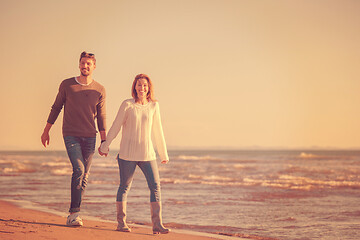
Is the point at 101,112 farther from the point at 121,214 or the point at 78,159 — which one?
the point at 121,214

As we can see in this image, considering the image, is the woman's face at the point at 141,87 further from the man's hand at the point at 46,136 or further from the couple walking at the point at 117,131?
the man's hand at the point at 46,136

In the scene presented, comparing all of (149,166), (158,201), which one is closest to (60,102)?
(149,166)

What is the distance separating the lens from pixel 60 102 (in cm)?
555

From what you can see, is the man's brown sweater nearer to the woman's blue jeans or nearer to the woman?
the woman

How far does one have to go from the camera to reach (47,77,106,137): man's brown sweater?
5391 millimetres

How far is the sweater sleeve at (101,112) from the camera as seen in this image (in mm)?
5602

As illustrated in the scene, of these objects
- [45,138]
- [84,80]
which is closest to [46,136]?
[45,138]

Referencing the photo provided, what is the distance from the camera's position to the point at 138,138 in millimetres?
5348

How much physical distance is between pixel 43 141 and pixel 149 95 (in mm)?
1389

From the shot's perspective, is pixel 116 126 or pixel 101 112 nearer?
pixel 116 126

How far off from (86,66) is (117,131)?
→ 33.4 inches

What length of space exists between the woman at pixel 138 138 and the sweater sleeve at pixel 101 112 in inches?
12.0

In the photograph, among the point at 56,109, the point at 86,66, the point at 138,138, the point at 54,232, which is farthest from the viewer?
the point at 56,109

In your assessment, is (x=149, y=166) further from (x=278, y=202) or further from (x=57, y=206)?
(x=278, y=202)
